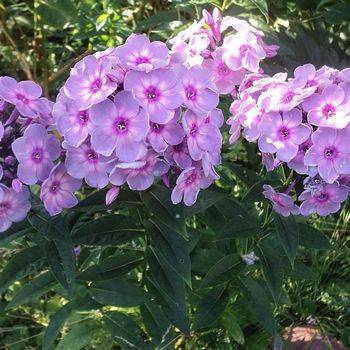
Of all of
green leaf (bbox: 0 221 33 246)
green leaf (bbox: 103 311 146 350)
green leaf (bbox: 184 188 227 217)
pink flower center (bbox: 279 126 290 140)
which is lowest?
green leaf (bbox: 103 311 146 350)

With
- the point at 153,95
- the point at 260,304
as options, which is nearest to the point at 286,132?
the point at 153,95

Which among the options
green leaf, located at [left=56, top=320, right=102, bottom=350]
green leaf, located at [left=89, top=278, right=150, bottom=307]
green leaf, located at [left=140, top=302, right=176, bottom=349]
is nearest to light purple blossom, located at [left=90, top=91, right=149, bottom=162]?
green leaf, located at [left=89, top=278, right=150, bottom=307]

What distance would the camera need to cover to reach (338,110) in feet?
4.04

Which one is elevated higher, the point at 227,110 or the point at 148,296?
the point at 227,110

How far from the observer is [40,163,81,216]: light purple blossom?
1.27m

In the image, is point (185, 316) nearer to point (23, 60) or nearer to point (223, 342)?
point (223, 342)

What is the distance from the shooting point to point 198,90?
1251mm

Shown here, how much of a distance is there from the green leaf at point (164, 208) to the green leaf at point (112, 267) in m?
0.32

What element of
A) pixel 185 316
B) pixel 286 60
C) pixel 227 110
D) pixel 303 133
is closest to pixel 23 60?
pixel 286 60

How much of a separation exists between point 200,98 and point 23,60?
1669mm

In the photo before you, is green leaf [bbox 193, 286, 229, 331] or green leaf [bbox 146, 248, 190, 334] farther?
green leaf [bbox 193, 286, 229, 331]

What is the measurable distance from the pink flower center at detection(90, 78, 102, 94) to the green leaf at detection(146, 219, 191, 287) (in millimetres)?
418

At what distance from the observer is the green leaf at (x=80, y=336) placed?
6.08 ft

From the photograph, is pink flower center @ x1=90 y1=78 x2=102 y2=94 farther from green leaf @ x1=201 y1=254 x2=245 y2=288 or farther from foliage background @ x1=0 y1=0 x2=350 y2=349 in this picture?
green leaf @ x1=201 y1=254 x2=245 y2=288
